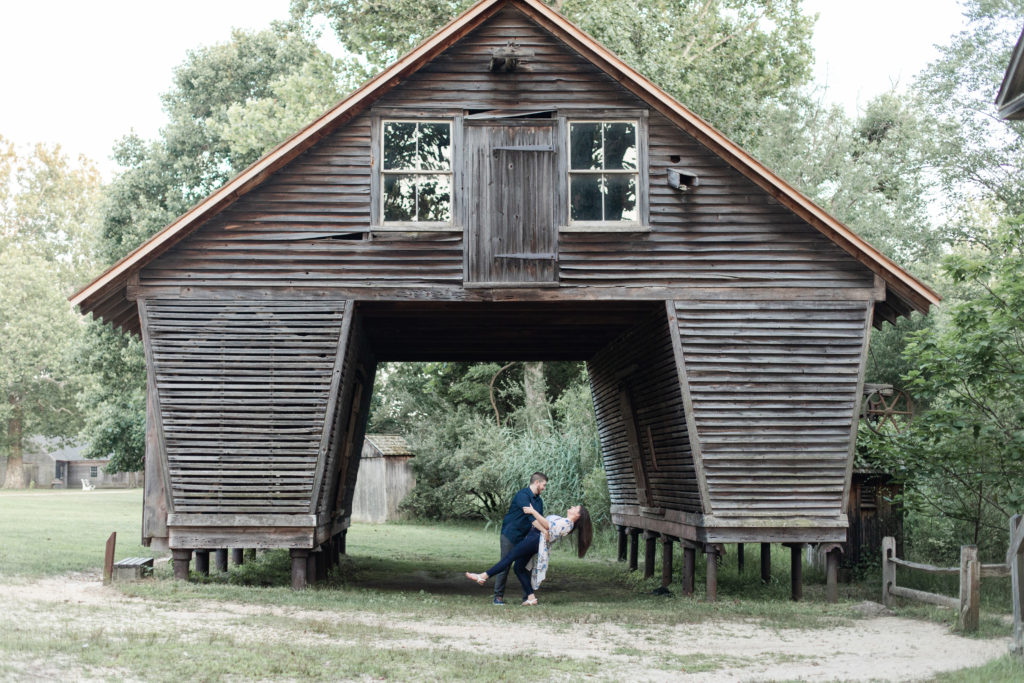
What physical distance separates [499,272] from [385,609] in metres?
5.01

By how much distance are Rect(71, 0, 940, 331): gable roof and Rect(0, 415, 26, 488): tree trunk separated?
61734mm

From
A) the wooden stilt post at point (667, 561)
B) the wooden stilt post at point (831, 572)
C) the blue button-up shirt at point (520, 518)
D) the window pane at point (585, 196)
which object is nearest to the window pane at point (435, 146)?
the window pane at point (585, 196)

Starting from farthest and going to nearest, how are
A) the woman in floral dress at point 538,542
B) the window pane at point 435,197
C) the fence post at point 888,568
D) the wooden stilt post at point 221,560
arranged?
the wooden stilt post at point 221,560
the window pane at point 435,197
the fence post at point 888,568
the woman in floral dress at point 538,542

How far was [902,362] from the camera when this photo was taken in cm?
3347

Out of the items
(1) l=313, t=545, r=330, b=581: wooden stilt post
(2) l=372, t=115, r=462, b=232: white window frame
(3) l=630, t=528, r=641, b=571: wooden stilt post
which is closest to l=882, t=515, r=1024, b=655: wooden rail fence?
(3) l=630, t=528, r=641, b=571: wooden stilt post

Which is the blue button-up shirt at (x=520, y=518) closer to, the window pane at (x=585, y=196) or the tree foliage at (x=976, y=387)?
the window pane at (x=585, y=196)

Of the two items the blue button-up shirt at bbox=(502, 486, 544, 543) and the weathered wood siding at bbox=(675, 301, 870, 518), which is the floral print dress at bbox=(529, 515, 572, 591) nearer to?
the blue button-up shirt at bbox=(502, 486, 544, 543)

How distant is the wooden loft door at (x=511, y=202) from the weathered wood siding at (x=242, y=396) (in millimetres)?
2251

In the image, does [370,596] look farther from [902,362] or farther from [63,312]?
[63,312]

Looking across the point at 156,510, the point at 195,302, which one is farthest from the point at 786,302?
the point at 156,510

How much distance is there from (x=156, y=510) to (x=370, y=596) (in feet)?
11.5

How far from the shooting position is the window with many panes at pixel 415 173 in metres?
15.8

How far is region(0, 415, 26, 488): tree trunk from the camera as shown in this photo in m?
71.2

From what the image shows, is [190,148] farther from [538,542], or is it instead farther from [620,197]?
[538,542]
